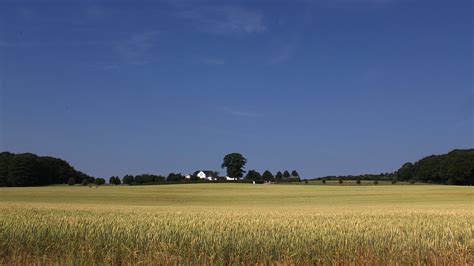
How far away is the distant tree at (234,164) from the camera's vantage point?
160750 millimetres

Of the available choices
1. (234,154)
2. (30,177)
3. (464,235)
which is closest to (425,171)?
(234,154)

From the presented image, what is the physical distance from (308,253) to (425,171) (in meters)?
158

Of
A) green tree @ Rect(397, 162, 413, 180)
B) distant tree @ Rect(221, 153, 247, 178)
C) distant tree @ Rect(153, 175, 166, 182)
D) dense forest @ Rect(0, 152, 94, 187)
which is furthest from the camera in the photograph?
green tree @ Rect(397, 162, 413, 180)

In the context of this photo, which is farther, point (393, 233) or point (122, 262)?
point (393, 233)

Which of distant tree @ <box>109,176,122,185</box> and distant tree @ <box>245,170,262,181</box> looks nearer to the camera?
distant tree @ <box>109,176,122,185</box>

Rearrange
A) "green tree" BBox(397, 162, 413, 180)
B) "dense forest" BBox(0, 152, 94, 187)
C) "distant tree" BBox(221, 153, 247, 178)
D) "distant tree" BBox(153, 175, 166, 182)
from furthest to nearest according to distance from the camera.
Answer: "green tree" BBox(397, 162, 413, 180), "distant tree" BBox(221, 153, 247, 178), "distant tree" BBox(153, 175, 166, 182), "dense forest" BBox(0, 152, 94, 187)

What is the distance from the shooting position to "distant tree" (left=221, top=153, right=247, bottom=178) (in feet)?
527

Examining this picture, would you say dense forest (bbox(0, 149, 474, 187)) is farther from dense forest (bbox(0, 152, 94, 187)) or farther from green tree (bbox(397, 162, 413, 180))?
green tree (bbox(397, 162, 413, 180))

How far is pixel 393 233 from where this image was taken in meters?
12.7

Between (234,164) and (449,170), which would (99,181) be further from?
(449,170)

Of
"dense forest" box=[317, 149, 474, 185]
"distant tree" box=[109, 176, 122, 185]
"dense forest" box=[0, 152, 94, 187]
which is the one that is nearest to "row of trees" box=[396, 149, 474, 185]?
"dense forest" box=[317, 149, 474, 185]

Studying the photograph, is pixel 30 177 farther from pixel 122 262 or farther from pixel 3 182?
pixel 122 262

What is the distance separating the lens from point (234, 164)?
16138 centimetres

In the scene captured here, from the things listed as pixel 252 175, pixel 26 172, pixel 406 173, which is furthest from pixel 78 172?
pixel 406 173
